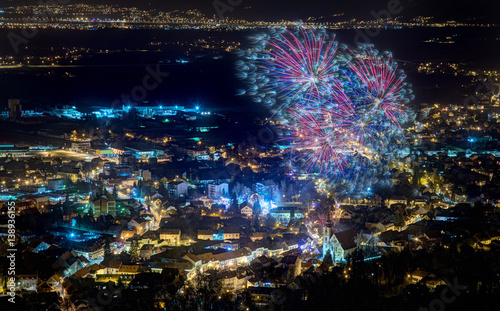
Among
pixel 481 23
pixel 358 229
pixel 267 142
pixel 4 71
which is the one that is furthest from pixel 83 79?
pixel 358 229

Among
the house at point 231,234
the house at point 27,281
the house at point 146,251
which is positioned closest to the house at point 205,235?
the house at point 231,234

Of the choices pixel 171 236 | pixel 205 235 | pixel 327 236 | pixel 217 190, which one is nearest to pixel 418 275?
pixel 327 236

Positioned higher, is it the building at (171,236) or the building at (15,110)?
the building at (15,110)

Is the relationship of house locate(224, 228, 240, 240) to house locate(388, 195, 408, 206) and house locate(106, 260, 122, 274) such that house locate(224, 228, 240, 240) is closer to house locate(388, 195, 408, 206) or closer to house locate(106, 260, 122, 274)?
house locate(106, 260, 122, 274)

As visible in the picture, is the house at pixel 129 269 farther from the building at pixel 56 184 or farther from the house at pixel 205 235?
the building at pixel 56 184

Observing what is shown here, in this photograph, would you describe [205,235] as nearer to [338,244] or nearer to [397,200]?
[338,244]
